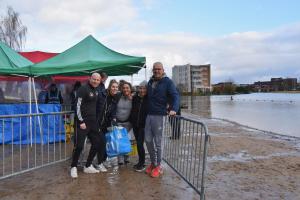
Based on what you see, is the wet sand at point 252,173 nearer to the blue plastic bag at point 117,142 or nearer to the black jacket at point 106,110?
the blue plastic bag at point 117,142

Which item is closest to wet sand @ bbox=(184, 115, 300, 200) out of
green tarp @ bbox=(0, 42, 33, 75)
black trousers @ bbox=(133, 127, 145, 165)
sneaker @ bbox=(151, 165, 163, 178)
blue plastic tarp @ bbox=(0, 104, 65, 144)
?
sneaker @ bbox=(151, 165, 163, 178)

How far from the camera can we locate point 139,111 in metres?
6.70

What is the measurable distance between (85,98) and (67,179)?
1492 millimetres

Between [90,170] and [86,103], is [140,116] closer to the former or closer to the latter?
[86,103]

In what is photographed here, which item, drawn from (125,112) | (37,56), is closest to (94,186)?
(125,112)

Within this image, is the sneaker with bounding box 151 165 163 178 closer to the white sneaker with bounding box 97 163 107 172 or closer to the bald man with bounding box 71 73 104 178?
the white sneaker with bounding box 97 163 107 172

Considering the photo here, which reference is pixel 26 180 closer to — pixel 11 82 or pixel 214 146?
pixel 214 146

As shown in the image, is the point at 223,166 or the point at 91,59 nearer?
the point at 223,166

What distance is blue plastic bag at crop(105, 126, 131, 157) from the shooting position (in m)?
6.70

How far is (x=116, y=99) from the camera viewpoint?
6.84 meters

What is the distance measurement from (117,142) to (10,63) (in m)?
5.36

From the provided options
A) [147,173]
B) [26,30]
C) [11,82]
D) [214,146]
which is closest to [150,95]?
A: [147,173]

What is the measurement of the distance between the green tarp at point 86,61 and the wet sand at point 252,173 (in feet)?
10.8

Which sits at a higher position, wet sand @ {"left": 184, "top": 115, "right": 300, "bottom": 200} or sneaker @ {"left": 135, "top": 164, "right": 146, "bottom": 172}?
sneaker @ {"left": 135, "top": 164, "right": 146, "bottom": 172}
